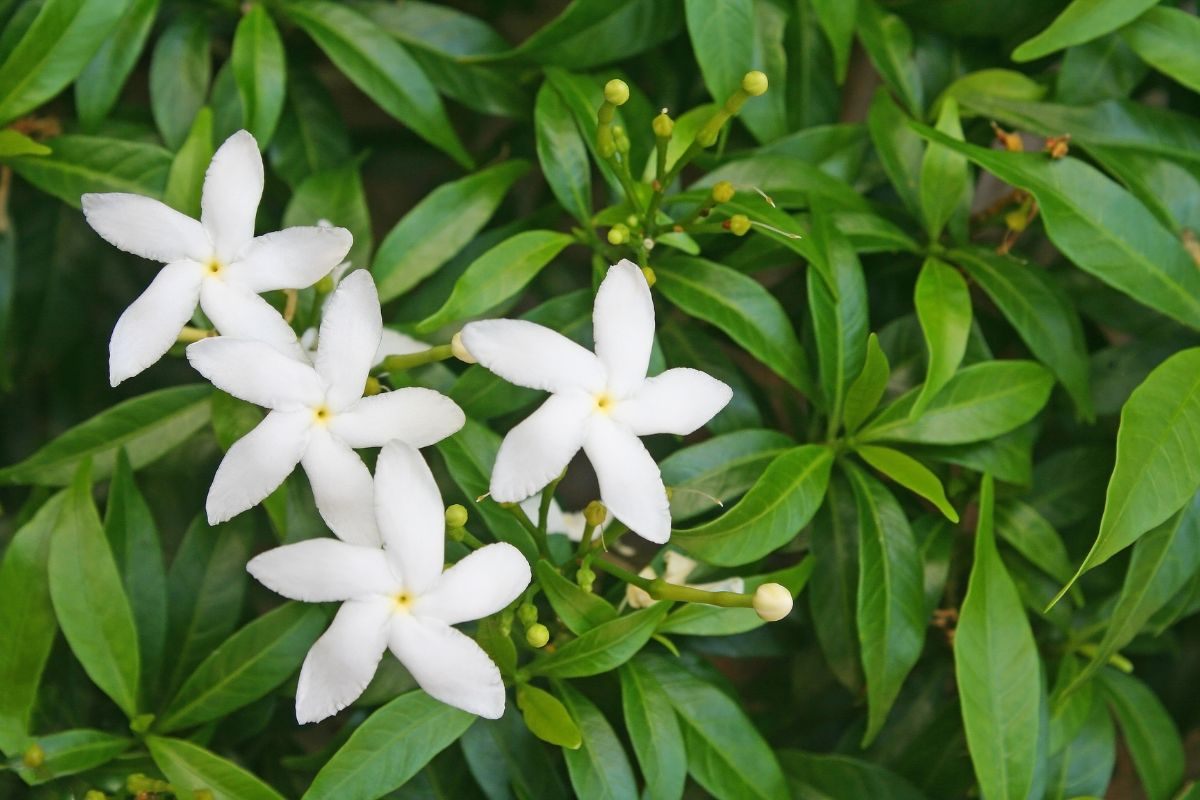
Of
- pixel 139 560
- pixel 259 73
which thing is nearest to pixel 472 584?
pixel 139 560

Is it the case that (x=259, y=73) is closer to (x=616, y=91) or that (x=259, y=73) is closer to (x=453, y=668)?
(x=616, y=91)

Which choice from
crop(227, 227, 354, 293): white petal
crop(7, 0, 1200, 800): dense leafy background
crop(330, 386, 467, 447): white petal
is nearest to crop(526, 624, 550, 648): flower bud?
crop(7, 0, 1200, 800): dense leafy background

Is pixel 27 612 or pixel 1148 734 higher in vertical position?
pixel 27 612

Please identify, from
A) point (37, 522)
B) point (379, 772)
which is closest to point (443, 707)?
point (379, 772)

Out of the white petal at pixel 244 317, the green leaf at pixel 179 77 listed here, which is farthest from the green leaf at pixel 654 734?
the green leaf at pixel 179 77

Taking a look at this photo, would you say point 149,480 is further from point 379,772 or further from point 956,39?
point 956,39
